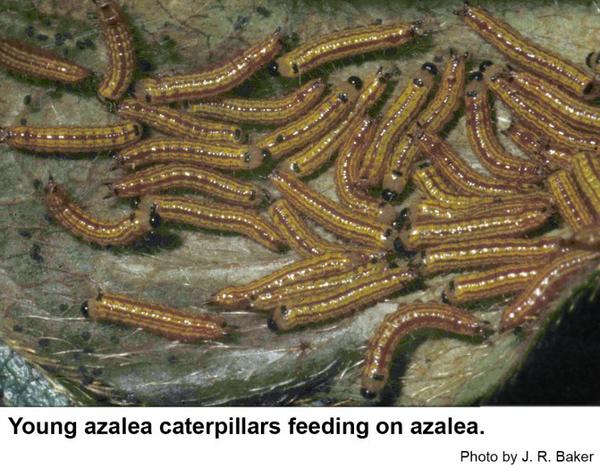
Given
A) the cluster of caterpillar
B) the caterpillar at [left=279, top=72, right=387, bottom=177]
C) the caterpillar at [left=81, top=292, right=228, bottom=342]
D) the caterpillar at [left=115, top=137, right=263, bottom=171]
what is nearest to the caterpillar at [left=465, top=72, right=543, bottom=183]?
the cluster of caterpillar

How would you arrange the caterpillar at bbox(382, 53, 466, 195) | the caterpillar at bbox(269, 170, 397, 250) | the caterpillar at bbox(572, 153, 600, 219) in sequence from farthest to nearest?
the caterpillar at bbox(382, 53, 466, 195) → the caterpillar at bbox(269, 170, 397, 250) → the caterpillar at bbox(572, 153, 600, 219)

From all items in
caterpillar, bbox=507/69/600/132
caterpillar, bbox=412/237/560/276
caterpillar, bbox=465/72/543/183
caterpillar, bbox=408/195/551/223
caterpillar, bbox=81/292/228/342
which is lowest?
caterpillar, bbox=81/292/228/342

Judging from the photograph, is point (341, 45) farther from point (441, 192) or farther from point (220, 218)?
point (220, 218)

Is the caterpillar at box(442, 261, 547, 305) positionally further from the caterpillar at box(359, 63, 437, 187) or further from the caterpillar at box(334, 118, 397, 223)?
the caterpillar at box(359, 63, 437, 187)

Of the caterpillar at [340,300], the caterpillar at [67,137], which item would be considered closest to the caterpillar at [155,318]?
the caterpillar at [340,300]

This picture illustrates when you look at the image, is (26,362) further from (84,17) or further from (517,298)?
(517,298)
